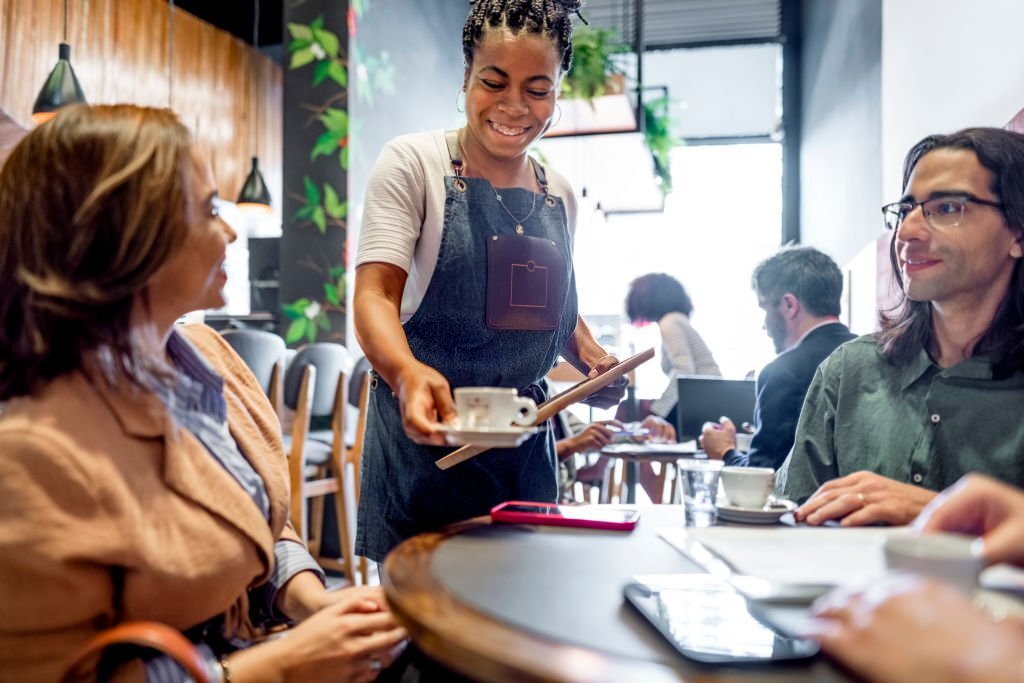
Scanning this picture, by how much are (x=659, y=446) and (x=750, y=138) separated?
218 inches

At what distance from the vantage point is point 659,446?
367 cm

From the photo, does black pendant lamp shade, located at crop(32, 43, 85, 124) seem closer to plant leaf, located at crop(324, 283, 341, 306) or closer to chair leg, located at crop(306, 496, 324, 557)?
plant leaf, located at crop(324, 283, 341, 306)

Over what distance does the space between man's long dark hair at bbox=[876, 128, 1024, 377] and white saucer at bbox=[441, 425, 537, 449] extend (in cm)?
92

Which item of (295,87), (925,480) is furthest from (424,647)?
(295,87)

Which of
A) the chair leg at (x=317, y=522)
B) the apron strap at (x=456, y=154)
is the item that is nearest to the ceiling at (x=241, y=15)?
the chair leg at (x=317, y=522)

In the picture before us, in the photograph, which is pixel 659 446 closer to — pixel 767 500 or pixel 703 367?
pixel 703 367

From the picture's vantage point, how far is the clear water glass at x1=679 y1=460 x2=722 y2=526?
1.27 m

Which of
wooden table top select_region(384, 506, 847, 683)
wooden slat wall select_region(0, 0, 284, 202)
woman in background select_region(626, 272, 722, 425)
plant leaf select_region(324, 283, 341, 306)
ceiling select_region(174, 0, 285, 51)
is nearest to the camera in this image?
wooden table top select_region(384, 506, 847, 683)

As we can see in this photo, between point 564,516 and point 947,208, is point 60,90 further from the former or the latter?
point 947,208

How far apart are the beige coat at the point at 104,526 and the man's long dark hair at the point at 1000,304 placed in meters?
1.26

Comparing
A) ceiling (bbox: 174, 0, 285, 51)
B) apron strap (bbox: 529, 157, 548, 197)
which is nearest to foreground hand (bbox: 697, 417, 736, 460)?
apron strap (bbox: 529, 157, 548, 197)

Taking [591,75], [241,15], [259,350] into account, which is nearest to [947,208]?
[259,350]

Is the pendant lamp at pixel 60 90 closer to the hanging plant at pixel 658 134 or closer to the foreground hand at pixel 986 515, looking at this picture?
the hanging plant at pixel 658 134

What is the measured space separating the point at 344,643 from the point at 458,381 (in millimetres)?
649
